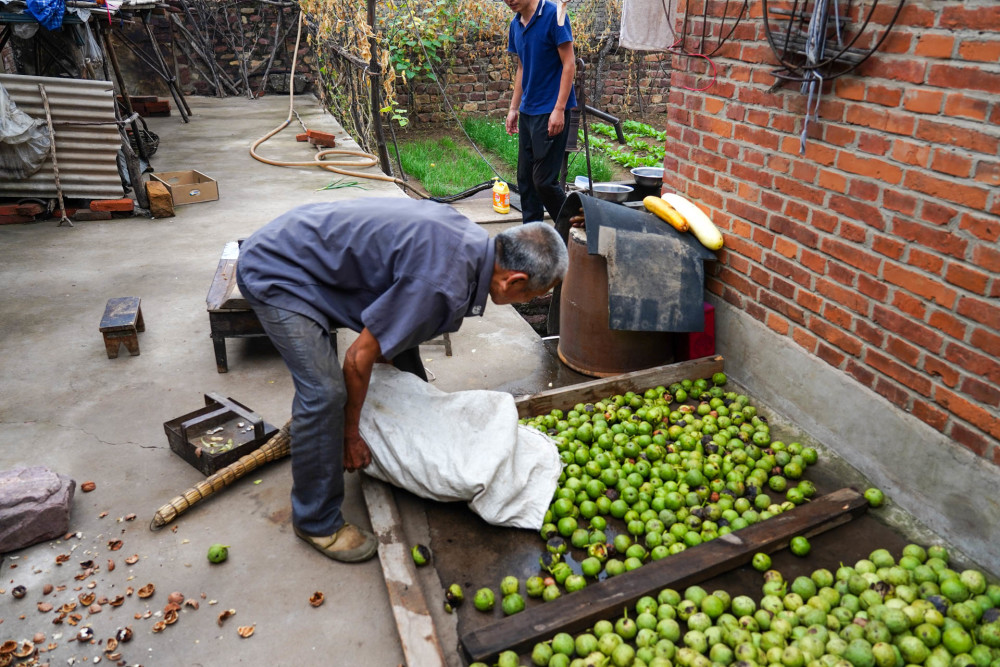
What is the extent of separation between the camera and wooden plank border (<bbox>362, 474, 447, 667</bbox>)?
2.37 m

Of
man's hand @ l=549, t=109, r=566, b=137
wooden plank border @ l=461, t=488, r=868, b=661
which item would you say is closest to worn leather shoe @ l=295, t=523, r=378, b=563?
wooden plank border @ l=461, t=488, r=868, b=661

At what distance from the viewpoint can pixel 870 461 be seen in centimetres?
332

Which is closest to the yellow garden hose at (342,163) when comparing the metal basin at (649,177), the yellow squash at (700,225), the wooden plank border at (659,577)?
the metal basin at (649,177)

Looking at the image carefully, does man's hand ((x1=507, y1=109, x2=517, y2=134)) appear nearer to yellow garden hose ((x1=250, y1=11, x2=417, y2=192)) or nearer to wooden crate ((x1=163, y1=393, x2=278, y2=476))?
yellow garden hose ((x1=250, y1=11, x2=417, y2=192))

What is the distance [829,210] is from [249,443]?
308 centimetres

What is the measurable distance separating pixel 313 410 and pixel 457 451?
0.65 metres

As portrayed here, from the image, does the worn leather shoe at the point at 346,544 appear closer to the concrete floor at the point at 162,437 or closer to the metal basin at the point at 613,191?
the concrete floor at the point at 162,437

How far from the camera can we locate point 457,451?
3061mm

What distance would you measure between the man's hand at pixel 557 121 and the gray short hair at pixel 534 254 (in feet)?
10.6

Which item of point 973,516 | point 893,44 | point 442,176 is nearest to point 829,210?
point 893,44

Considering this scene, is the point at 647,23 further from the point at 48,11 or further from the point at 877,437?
the point at 48,11

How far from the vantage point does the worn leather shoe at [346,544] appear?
9.60 ft

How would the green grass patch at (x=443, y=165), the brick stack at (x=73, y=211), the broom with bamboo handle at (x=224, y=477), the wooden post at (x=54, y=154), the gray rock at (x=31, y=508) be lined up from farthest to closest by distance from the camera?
the green grass patch at (x=443, y=165) → the brick stack at (x=73, y=211) → the wooden post at (x=54, y=154) → the broom with bamboo handle at (x=224, y=477) → the gray rock at (x=31, y=508)

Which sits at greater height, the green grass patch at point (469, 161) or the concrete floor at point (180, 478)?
the green grass patch at point (469, 161)
